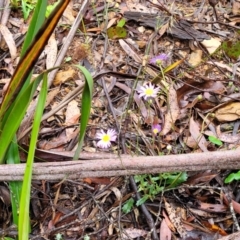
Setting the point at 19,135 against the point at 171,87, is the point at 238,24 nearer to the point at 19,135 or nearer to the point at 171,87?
the point at 171,87

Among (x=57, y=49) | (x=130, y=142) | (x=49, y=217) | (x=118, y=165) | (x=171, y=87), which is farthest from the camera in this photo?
(x=57, y=49)

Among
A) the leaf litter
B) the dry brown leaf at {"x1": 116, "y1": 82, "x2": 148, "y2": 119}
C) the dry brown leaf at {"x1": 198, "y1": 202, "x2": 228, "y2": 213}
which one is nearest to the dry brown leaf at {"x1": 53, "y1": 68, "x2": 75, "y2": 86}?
the leaf litter

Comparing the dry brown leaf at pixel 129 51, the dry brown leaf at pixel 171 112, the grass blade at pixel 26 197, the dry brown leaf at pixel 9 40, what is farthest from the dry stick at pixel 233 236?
the dry brown leaf at pixel 9 40

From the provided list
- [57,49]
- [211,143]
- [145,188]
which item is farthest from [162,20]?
[145,188]

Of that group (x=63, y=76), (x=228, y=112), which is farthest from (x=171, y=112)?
(x=63, y=76)

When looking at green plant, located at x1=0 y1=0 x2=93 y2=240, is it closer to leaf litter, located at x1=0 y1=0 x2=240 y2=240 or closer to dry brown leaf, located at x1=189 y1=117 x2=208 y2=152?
leaf litter, located at x1=0 y1=0 x2=240 y2=240

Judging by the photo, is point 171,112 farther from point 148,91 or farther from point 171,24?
point 171,24
